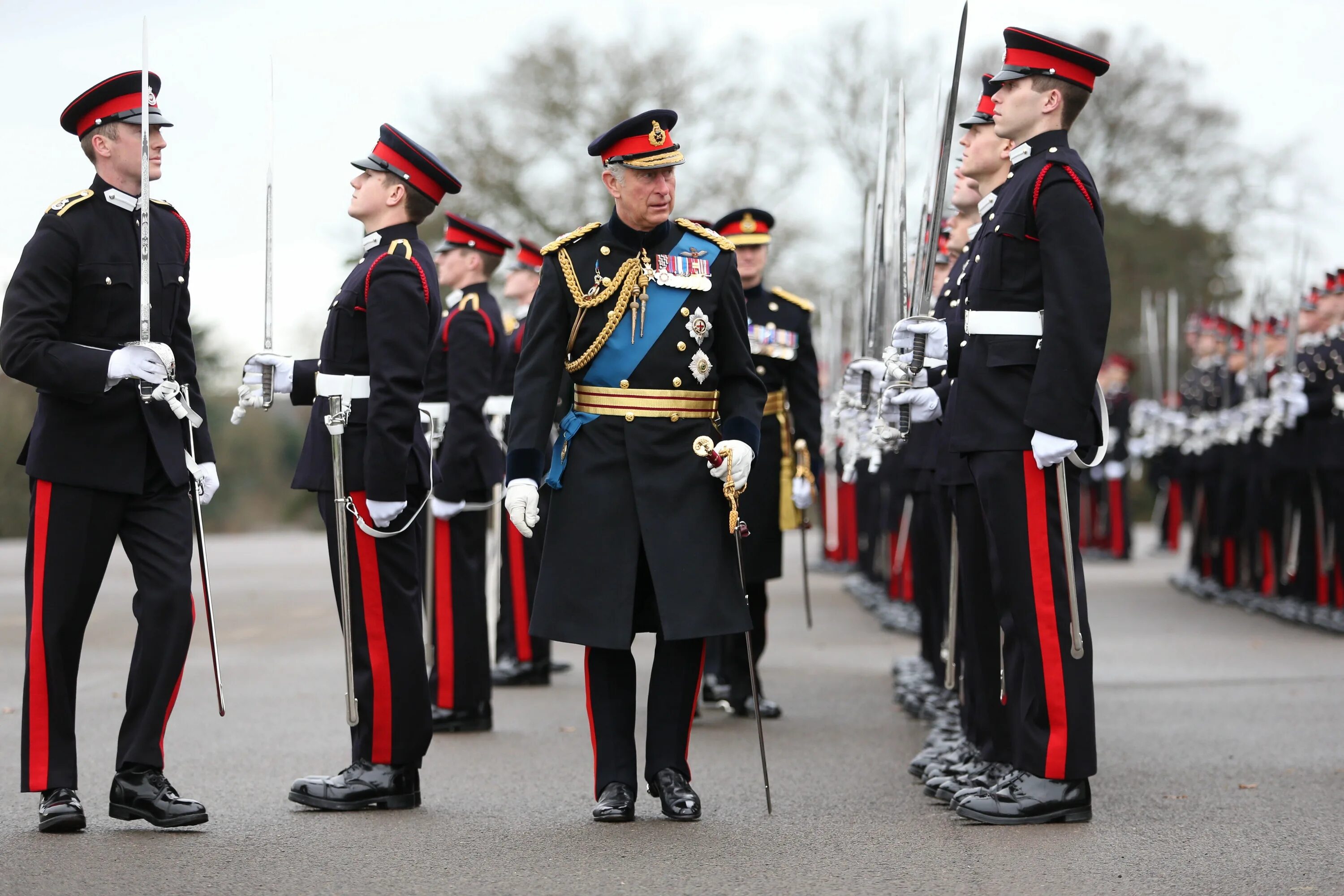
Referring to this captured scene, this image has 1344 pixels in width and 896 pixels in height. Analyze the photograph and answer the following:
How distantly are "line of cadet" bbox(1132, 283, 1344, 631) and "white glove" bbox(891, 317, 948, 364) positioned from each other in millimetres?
6712

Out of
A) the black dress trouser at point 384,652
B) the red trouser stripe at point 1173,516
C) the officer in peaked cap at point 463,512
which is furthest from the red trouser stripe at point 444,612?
the red trouser stripe at point 1173,516

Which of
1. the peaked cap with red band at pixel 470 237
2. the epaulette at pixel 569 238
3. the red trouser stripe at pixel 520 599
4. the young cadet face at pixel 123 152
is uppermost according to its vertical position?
the peaked cap with red band at pixel 470 237

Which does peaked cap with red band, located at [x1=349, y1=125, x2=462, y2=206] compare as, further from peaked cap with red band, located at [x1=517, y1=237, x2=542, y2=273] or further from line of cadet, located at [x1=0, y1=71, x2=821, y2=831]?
peaked cap with red band, located at [x1=517, y1=237, x2=542, y2=273]

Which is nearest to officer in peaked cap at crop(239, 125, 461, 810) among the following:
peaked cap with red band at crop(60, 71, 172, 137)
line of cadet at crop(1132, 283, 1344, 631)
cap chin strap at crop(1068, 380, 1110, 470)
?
peaked cap with red band at crop(60, 71, 172, 137)

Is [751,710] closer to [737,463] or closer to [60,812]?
[737,463]

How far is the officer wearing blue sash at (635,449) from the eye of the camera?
5.22 m

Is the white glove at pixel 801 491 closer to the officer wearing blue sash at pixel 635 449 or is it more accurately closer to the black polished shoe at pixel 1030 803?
the officer wearing blue sash at pixel 635 449

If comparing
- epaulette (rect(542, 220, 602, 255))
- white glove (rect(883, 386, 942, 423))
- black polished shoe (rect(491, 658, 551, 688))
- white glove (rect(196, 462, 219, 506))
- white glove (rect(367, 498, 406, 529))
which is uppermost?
epaulette (rect(542, 220, 602, 255))

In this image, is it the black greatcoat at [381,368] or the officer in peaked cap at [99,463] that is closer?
the officer in peaked cap at [99,463]

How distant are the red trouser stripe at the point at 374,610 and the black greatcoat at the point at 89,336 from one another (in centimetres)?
61

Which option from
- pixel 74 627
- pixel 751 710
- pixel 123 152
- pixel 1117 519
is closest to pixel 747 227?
pixel 751 710

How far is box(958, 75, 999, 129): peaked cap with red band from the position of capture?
574 centimetres

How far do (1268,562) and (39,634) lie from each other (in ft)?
35.4

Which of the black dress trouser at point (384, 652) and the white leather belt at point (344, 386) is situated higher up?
the white leather belt at point (344, 386)
